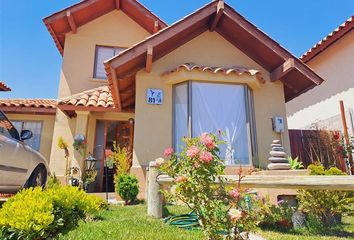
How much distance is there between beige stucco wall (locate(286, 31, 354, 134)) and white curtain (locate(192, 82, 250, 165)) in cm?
538

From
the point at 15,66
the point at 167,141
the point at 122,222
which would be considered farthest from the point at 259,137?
the point at 15,66

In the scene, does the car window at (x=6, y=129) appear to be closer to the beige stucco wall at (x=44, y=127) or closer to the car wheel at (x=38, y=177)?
the car wheel at (x=38, y=177)

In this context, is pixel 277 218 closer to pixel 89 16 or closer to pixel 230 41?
pixel 230 41

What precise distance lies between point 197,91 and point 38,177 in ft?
16.7

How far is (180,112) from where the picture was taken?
8.19 meters

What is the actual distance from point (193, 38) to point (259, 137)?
167 inches

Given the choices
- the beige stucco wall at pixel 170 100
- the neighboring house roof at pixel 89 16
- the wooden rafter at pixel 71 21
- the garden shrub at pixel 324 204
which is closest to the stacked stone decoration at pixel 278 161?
the garden shrub at pixel 324 204

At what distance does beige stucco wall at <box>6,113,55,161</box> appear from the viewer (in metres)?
11.0

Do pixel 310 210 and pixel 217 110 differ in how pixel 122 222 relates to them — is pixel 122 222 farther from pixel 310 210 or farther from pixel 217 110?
pixel 217 110

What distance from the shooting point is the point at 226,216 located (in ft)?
8.29

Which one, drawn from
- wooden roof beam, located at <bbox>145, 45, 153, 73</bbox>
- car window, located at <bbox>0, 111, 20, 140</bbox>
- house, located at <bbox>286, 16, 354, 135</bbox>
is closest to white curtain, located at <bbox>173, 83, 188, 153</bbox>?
wooden roof beam, located at <bbox>145, 45, 153, 73</bbox>

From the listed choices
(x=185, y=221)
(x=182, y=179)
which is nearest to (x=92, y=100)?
(x=185, y=221)

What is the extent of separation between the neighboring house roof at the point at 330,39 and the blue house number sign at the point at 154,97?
25.6ft

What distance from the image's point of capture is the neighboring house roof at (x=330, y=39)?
32.1 ft
